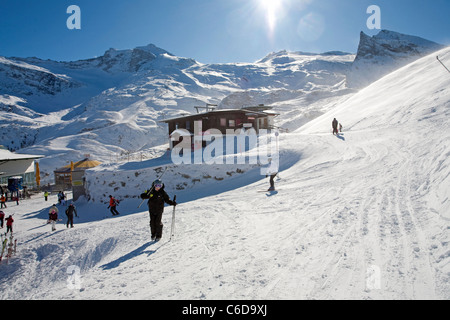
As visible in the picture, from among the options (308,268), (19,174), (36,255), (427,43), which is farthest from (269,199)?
(427,43)

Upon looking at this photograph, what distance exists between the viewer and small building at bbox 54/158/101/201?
26094 millimetres

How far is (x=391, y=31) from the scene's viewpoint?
17388cm

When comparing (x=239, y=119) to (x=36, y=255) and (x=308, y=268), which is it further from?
(x=308, y=268)

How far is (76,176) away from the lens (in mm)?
27875

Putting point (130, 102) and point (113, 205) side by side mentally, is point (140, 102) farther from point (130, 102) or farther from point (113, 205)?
point (113, 205)

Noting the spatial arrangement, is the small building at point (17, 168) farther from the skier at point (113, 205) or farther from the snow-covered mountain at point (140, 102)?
the skier at point (113, 205)

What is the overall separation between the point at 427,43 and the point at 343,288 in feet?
704

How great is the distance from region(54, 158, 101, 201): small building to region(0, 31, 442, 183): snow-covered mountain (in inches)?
335

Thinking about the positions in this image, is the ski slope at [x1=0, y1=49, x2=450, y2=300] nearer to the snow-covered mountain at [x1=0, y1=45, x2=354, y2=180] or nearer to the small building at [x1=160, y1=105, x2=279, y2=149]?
the small building at [x1=160, y1=105, x2=279, y2=149]

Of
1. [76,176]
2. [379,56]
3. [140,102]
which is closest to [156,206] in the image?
[76,176]

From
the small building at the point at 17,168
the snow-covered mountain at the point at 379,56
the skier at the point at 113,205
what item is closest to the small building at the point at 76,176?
the small building at the point at 17,168

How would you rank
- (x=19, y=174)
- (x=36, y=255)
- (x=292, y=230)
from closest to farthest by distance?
(x=292, y=230)
(x=36, y=255)
(x=19, y=174)

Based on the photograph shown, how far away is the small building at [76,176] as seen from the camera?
85.6 feet

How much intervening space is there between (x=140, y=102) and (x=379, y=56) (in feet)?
451
